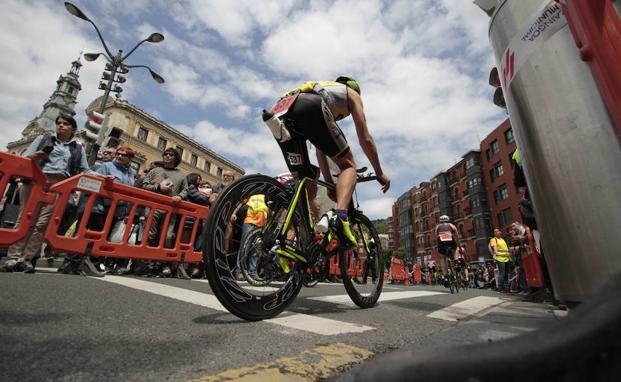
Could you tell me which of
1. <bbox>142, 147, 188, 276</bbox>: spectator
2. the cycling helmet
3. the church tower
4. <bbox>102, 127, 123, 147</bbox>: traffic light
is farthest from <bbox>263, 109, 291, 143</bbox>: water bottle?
the church tower

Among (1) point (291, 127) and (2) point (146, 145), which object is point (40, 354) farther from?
(2) point (146, 145)

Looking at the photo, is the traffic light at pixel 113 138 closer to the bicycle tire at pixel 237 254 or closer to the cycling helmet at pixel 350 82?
the cycling helmet at pixel 350 82

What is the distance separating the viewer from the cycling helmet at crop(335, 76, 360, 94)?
2742 mm

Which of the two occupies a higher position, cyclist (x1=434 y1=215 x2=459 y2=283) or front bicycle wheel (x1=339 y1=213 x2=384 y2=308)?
cyclist (x1=434 y1=215 x2=459 y2=283)

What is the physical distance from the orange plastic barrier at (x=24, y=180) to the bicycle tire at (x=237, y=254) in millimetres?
3323

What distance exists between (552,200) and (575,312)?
2.05 meters

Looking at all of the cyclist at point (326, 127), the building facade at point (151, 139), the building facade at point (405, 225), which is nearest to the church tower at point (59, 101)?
the building facade at point (151, 139)

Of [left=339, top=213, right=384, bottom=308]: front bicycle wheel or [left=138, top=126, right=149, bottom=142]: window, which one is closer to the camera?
[left=339, top=213, right=384, bottom=308]: front bicycle wheel

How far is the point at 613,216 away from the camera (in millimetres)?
1703

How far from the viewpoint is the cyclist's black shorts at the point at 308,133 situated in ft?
7.61

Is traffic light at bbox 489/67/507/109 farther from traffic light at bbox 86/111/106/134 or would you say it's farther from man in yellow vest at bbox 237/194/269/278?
traffic light at bbox 86/111/106/134

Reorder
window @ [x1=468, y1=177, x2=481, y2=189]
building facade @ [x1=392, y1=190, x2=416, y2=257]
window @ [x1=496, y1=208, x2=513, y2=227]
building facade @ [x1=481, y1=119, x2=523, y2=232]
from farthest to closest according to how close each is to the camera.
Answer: building facade @ [x1=392, y1=190, x2=416, y2=257] → window @ [x1=468, y1=177, x2=481, y2=189] → window @ [x1=496, y1=208, x2=513, y2=227] → building facade @ [x1=481, y1=119, x2=523, y2=232]

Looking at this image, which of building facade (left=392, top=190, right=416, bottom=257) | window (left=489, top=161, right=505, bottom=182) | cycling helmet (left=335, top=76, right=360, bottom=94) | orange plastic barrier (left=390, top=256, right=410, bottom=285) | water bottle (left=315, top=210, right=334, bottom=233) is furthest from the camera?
building facade (left=392, top=190, right=416, bottom=257)

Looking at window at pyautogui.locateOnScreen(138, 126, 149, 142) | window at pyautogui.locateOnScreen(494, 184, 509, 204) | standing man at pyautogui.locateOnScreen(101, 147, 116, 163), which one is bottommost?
standing man at pyautogui.locateOnScreen(101, 147, 116, 163)
